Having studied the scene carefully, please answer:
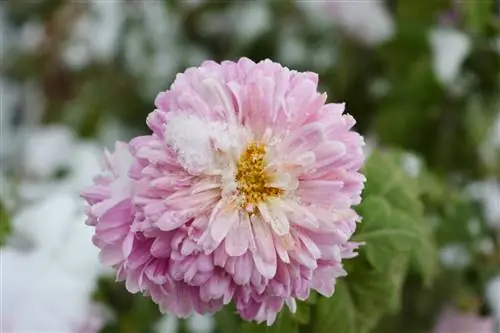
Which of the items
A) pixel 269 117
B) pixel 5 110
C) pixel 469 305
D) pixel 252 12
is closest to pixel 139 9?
pixel 252 12

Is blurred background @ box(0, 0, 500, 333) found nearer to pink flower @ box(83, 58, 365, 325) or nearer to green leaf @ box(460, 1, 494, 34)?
green leaf @ box(460, 1, 494, 34)

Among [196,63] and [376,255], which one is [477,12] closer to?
[376,255]

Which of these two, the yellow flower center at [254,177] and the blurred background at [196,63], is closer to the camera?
the yellow flower center at [254,177]

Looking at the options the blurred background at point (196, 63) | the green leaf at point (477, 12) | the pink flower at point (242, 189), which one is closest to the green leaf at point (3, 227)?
the blurred background at point (196, 63)

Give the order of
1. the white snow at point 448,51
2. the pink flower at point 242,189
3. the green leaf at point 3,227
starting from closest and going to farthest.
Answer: the pink flower at point 242,189, the green leaf at point 3,227, the white snow at point 448,51

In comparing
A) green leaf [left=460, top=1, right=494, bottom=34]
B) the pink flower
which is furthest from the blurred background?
the pink flower

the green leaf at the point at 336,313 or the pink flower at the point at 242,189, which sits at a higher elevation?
the pink flower at the point at 242,189

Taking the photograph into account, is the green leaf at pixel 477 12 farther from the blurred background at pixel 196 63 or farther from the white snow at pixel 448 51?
the white snow at pixel 448 51
